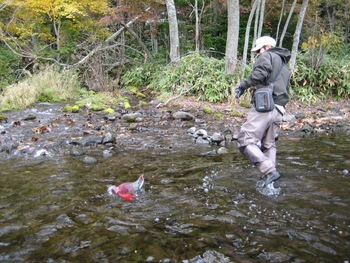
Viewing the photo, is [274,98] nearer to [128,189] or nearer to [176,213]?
[176,213]

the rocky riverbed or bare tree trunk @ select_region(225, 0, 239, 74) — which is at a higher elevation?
bare tree trunk @ select_region(225, 0, 239, 74)

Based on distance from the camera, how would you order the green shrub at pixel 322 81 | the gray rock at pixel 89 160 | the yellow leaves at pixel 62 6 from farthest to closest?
1. the yellow leaves at pixel 62 6
2. the green shrub at pixel 322 81
3. the gray rock at pixel 89 160

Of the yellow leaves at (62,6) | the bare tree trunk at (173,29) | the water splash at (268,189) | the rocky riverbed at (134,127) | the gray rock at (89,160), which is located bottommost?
the rocky riverbed at (134,127)

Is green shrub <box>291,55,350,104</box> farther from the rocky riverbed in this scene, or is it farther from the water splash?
the water splash

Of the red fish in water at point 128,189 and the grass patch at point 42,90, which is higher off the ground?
the grass patch at point 42,90

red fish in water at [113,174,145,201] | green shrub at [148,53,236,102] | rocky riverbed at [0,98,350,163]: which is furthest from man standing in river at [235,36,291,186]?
green shrub at [148,53,236,102]

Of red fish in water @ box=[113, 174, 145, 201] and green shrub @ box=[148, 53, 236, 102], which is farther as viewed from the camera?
green shrub @ box=[148, 53, 236, 102]

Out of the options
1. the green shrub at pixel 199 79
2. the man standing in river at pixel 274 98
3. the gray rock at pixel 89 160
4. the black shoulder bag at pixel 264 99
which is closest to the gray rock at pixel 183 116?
the green shrub at pixel 199 79

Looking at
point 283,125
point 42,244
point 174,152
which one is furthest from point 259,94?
point 283,125

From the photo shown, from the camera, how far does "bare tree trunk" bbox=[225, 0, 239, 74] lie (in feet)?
35.4

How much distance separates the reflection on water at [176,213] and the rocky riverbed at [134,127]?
3.43 feet

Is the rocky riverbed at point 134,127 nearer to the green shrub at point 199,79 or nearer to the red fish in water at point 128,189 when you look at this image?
the green shrub at point 199,79

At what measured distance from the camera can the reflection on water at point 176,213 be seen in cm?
283

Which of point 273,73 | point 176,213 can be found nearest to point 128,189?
point 176,213
